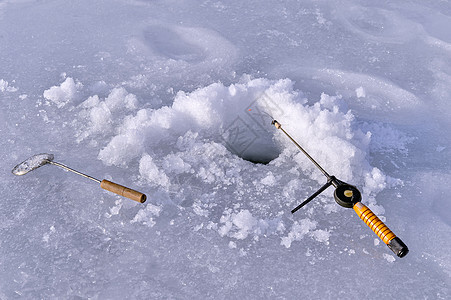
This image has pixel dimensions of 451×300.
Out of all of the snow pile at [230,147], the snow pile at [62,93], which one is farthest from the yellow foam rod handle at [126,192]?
the snow pile at [62,93]

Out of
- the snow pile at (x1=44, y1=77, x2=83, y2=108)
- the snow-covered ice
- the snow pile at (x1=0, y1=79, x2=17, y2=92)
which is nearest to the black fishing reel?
the snow-covered ice

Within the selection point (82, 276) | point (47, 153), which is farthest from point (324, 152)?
point (47, 153)

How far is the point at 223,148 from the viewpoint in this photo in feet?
7.10

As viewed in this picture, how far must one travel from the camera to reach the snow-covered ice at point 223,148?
67.9 inches

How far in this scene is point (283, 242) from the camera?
1809mm

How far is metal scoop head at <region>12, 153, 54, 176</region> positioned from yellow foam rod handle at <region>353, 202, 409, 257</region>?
1.49m

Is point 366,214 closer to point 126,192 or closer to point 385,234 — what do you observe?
point 385,234

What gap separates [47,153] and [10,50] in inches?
47.1

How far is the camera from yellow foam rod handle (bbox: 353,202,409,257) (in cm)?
156

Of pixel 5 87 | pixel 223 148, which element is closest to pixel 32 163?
pixel 5 87

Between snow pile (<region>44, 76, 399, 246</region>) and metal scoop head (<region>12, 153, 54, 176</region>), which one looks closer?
snow pile (<region>44, 76, 399, 246</region>)

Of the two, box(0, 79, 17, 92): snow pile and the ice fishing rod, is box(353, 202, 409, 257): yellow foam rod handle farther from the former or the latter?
box(0, 79, 17, 92): snow pile

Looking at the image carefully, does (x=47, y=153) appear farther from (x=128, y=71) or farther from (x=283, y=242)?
(x=283, y=242)

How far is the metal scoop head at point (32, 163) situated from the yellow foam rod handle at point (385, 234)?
1.49 metres
